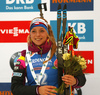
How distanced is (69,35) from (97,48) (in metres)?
0.98

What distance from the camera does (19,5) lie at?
7.38 ft

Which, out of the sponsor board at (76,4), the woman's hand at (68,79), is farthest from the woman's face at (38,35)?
the sponsor board at (76,4)

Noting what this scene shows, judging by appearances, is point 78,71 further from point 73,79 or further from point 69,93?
point 69,93

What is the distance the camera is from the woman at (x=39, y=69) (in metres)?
1.25

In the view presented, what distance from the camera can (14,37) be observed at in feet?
7.36

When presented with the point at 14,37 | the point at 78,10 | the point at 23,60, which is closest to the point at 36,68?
the point at 23,60

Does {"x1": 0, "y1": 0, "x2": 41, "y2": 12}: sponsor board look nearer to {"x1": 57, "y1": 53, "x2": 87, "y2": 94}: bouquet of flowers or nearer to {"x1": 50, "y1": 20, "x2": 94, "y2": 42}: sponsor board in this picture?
{"x1": 50, "y1": 20, "x2": 94, "y2": 42}: sponsor board

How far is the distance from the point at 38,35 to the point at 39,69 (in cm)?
28

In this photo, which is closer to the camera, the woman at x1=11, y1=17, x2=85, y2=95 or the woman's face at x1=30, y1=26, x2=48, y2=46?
the woman at x1=11, y1=17, x2=85, y2=95

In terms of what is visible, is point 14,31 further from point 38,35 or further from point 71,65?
point 71,65

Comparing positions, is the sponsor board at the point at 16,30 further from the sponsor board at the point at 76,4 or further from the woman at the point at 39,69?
the woman at the point at 39,69

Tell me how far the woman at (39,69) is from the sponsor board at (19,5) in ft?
2.81

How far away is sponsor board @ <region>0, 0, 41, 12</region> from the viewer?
2.24 meters

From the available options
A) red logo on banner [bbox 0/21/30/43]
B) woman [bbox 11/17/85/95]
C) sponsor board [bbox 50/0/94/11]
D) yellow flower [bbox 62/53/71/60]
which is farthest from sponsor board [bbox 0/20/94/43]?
yellow flower [bbox 62/53/71/60]
